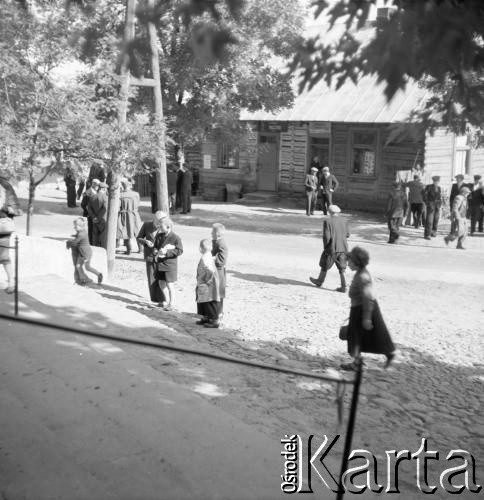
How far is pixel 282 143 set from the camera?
28609mm

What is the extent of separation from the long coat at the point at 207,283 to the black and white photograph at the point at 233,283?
27 millimetres

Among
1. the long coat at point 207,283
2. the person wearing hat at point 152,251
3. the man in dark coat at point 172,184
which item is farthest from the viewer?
the man in dark coat at point 172,184

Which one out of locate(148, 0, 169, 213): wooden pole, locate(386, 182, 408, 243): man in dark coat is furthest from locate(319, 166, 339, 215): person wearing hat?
locate(148, 0, 169, 213): wooden pole

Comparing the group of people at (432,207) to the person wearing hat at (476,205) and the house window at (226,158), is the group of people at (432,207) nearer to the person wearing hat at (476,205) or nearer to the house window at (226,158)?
the person wearing hat at (476,205)

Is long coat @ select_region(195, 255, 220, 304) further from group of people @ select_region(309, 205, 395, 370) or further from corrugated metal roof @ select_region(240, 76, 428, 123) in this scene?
corrugated metal roof @ select_region(240, 76, 428, 123)

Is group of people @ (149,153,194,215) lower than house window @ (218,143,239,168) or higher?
lower

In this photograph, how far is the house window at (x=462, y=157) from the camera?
1013 inches

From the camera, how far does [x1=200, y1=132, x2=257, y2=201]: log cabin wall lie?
2942 centimetres

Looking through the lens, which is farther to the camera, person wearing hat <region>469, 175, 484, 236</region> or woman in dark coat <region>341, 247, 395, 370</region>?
person wearing hat <region>469, 175, 484, 236</region>

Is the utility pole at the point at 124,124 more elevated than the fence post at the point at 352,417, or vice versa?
the utility pole at the point at 124,124

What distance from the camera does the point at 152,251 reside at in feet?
40.1

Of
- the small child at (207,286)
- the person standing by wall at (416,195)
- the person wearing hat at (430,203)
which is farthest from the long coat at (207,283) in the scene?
the person standing by wall at (416,195)

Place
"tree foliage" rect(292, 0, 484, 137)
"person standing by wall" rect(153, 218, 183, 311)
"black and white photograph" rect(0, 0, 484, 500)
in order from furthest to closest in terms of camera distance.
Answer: "person standing by wall" rect(153, 218, 183, 311), "black and white photograph" rect(0, 0, 484, 500), "tree foliage" rect(292, 0, 484, 137)

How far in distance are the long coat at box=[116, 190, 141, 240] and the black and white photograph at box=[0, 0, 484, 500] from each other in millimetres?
59
